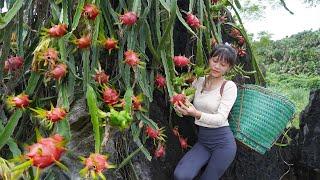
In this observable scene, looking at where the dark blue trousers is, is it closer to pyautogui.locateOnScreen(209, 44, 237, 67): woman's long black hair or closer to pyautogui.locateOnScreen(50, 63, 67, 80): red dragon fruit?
pyautogui.locateOnScreen(209, 44, 237, 67): woman's long black hair

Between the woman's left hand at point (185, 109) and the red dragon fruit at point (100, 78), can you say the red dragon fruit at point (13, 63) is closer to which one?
the red dragon fruit at point (100, 78)

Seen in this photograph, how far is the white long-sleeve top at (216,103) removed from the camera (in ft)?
6.89

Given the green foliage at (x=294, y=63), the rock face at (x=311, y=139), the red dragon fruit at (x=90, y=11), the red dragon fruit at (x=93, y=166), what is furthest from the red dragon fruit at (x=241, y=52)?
the green foliage at (x=294, y=63)

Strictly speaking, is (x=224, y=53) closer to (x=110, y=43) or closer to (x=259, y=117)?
(x=259, y=117)

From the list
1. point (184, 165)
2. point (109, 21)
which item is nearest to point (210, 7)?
point (109, 21)

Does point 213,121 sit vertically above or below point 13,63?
below

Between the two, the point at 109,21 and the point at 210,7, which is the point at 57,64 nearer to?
the point at 109,21

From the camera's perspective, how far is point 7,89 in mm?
1847

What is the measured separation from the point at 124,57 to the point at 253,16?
6263mm

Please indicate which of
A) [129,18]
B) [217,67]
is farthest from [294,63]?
[129,18]

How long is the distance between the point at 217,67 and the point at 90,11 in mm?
683

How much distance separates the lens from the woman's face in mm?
2105

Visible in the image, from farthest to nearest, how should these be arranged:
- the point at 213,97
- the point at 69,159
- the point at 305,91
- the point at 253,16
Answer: the point at 253,16 → the point at 305,91 → the point at 213,97 → the point at 69,159

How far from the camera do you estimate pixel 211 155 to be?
7.35ft
